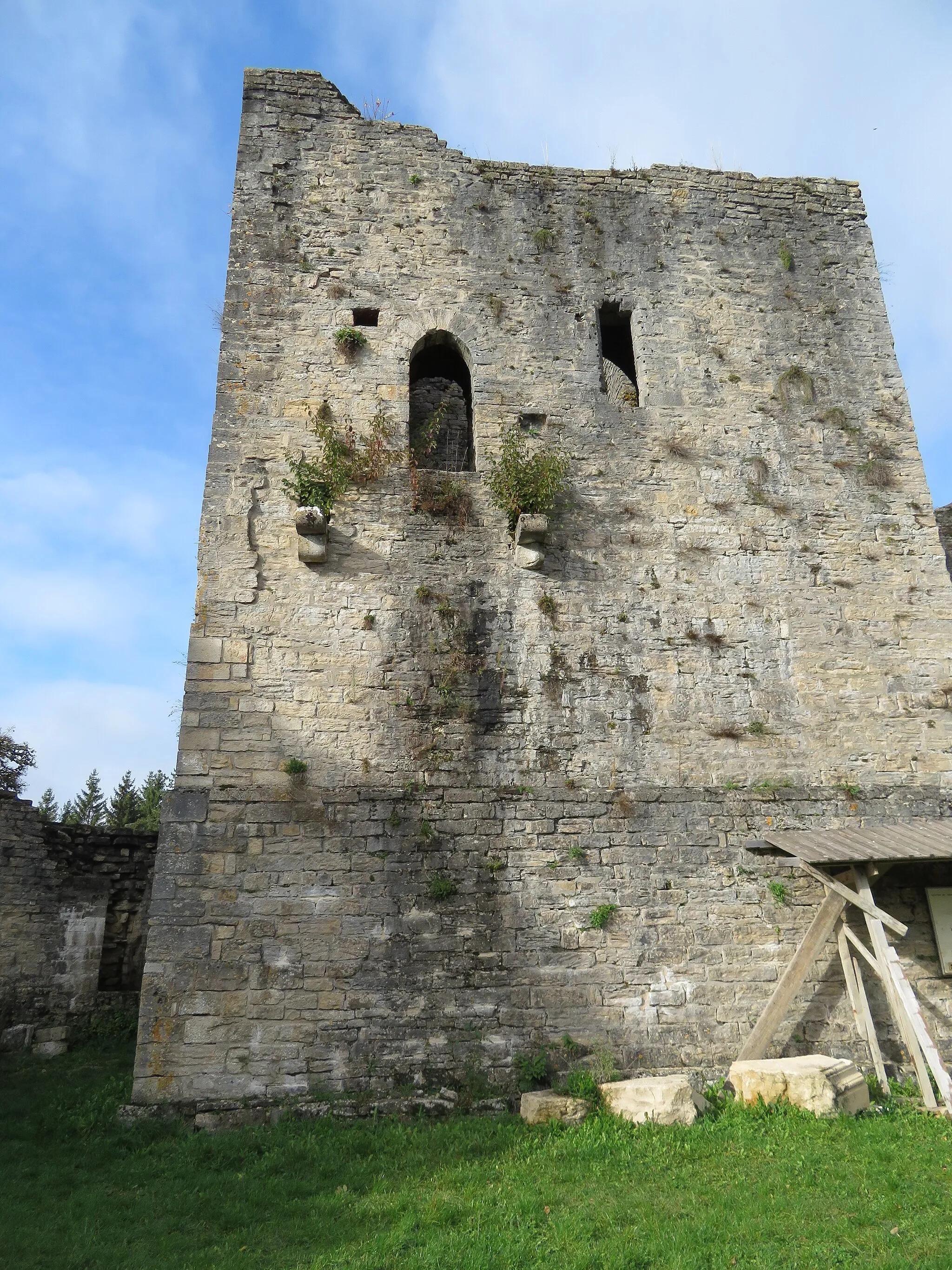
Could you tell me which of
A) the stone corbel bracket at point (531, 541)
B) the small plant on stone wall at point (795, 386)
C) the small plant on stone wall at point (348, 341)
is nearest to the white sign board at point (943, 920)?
the stone corbel bracket at point (531, 541)

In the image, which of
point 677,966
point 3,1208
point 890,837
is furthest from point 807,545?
point 3,1208

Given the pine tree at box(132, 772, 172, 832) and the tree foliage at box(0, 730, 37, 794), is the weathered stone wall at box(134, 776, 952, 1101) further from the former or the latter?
the pine tree at box(132, 772, 172, 832)

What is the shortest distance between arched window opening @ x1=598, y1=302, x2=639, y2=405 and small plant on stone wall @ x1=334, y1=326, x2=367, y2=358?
2.84m

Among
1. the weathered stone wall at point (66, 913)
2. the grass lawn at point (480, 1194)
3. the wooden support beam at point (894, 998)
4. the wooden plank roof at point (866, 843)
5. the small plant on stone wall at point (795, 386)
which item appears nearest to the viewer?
the grass lawn at point (480, 1194)

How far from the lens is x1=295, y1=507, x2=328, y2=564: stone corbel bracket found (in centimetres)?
864

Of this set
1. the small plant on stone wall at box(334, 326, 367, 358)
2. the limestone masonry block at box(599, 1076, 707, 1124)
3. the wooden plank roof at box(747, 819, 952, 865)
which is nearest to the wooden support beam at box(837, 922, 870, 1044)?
the wooden plank roof at box(747, 819, 952, 865)

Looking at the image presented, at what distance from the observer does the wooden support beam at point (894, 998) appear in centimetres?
689

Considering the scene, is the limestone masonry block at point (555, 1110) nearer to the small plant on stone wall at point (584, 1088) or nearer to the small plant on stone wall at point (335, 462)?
the small plant on stone wall at point (584, 1088)

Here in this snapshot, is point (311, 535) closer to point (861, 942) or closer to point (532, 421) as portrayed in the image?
point (532, 421)

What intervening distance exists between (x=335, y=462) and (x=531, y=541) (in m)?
2.22

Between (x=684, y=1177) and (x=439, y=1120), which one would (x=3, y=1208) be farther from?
(x=684, y=1177)

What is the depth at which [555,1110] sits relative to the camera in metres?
6.75

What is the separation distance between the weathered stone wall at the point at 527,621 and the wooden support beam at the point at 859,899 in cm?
88

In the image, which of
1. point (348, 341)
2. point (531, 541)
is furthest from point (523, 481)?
point (348, 341)
